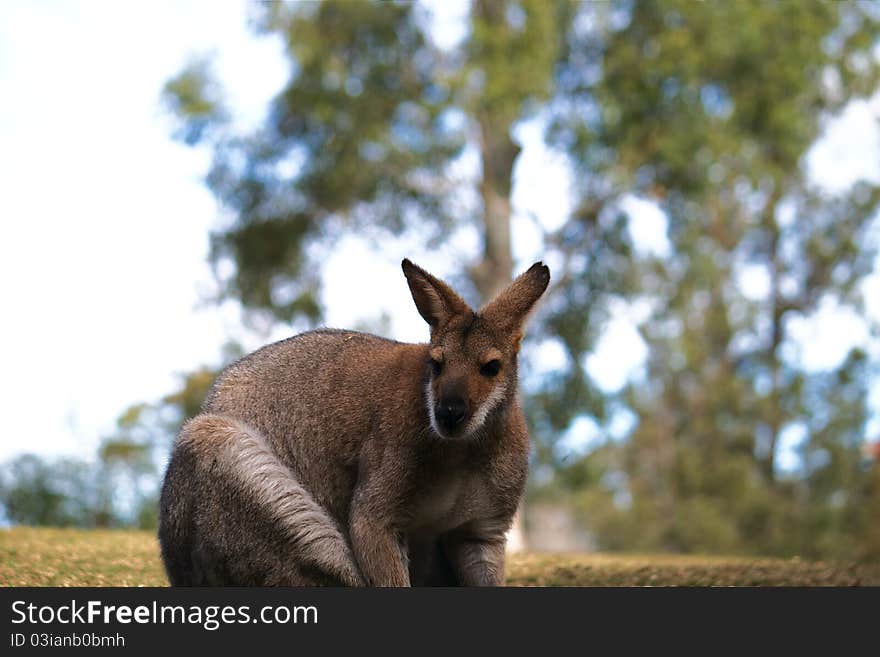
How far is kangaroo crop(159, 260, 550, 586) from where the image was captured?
4.30 metres

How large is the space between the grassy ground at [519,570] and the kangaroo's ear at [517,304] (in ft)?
8.27

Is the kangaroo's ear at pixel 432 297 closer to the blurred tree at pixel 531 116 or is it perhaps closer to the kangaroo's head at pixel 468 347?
the kangaroo's head at pixel 468 347

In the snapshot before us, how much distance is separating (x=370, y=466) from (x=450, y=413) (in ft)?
1.68

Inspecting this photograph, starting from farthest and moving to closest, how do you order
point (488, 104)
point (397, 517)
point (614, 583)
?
point (488, 104) < point (614, 583) < point (397, 517)

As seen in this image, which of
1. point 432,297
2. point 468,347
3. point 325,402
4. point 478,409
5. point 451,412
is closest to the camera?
point 451,412

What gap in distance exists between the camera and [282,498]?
4320 millimetres

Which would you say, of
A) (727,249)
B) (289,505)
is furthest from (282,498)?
(727,249)

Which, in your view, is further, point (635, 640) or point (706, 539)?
point (706, 539)

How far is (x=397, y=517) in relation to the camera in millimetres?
4328

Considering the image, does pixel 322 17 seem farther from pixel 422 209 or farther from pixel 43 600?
pixel 43 600

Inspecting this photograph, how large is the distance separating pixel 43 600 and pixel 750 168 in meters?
15.7

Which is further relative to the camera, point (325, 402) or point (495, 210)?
point (495, 210)

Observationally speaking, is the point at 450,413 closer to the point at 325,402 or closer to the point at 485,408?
the point at 485,408

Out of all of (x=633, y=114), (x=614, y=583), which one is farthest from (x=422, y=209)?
(x=614, y=583)
